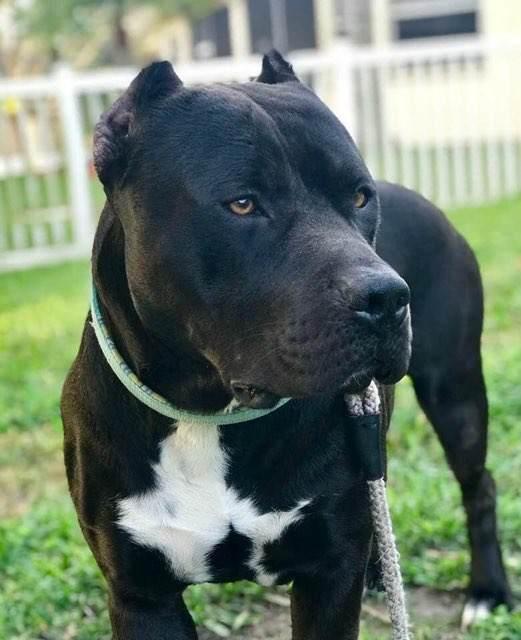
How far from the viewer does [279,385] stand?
7.60ft

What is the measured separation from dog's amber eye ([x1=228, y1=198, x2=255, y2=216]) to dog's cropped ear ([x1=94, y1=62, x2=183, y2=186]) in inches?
12.7

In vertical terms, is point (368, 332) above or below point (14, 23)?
above

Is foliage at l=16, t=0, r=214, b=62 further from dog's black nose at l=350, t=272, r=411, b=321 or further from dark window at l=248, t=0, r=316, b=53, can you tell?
dog's black nose at l=350, t=272, r=411, b=321

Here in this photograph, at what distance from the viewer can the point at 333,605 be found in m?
2.67

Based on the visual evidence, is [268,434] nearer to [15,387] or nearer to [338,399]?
[338,399]

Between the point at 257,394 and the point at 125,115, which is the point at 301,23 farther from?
the point at 257,394

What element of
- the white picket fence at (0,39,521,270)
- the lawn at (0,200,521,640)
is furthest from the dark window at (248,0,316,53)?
the lawn at (0,200,521,640)

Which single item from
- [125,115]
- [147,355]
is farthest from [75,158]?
[147,355]

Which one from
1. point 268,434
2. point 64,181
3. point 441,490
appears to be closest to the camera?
point 268,434

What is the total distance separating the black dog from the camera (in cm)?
228

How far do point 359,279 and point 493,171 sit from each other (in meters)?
10.9

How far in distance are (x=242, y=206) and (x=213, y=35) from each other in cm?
2289

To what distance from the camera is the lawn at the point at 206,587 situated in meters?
3.65

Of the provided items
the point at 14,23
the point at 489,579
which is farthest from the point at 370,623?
the point at 14,23
